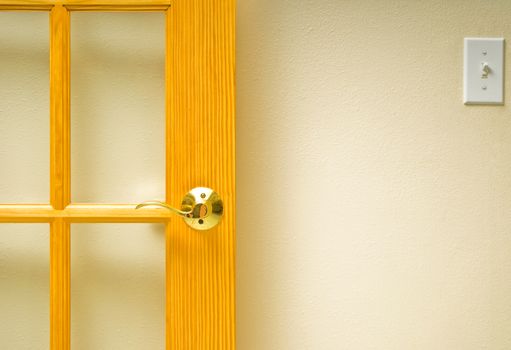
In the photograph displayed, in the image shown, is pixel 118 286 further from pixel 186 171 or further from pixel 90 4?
pixel 90 4

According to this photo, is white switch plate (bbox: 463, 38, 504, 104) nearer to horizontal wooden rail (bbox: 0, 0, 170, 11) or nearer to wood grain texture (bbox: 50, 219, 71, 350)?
horizontal wooden rail (bbox: 0, 0, 170, 11)

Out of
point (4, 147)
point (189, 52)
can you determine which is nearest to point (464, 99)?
point (189, 52)

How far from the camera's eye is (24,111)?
0.69m

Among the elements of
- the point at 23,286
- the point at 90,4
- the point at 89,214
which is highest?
the point at 90,4

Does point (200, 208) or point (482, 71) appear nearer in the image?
point (200, 208)

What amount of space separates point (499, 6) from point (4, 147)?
36.6 inches

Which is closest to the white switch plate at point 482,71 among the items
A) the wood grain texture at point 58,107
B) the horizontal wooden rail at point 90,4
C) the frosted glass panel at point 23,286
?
the horizontal wooden rail at point 90,4

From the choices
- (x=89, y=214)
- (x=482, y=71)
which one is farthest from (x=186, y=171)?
(x=482, y=71)

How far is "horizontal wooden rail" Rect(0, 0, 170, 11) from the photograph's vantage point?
0.62 metres

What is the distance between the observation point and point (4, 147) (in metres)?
0.70

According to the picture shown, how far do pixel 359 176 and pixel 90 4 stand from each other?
534 mm

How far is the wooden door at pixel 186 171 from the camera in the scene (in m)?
0.62

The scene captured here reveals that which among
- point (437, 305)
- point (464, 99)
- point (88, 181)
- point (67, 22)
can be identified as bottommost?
point (437, 305)

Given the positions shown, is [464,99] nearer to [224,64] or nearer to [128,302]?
[224,64]
